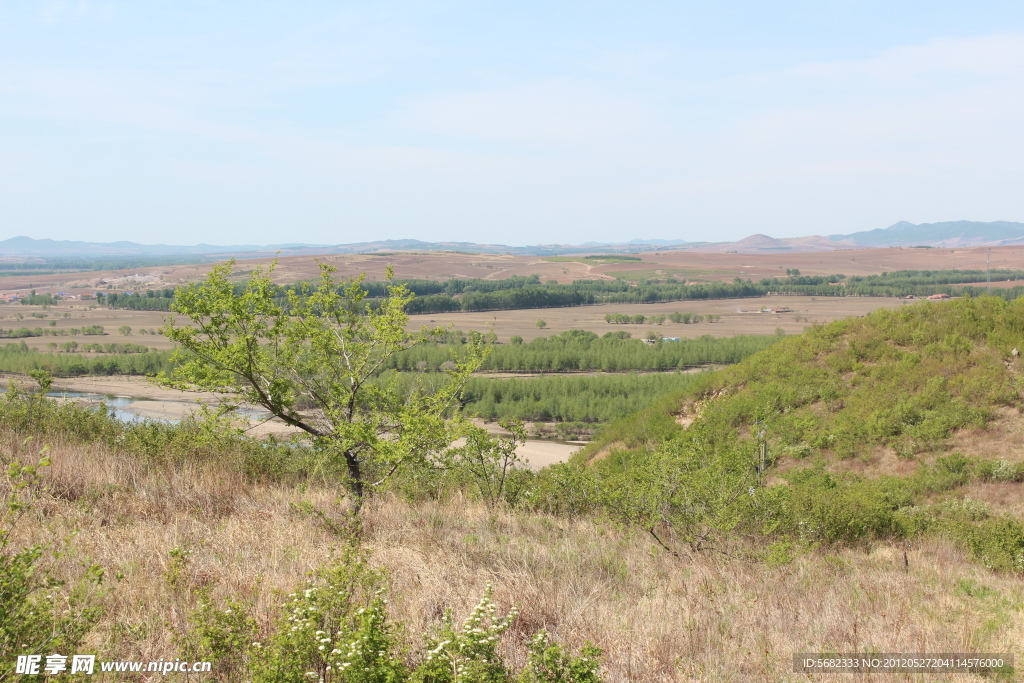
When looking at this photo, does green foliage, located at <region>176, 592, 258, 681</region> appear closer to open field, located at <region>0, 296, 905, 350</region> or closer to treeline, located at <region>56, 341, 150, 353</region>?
open field, located at <region>0, 296, 905, 350</region>

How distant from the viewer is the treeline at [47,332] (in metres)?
87.6

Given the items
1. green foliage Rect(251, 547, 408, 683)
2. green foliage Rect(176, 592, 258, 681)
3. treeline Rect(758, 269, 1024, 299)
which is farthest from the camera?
treeline Rect(758, 269, 1024, 299)

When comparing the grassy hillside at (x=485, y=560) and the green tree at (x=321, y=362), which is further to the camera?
the green tree at (x=321, y=362)

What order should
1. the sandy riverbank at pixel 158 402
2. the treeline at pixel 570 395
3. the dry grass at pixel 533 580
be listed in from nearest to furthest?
the dry grass at pixel 533 580, the sandy riverbank at pixel 158 402, the treeline at pixel 570 395

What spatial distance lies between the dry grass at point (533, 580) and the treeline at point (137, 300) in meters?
129

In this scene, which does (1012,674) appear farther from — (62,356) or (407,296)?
(62,356)

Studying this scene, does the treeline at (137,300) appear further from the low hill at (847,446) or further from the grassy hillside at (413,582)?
the grassy hillside at (413,582)

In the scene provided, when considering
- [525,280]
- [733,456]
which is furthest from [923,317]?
[525,280]

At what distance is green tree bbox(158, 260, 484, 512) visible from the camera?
24.1 ft

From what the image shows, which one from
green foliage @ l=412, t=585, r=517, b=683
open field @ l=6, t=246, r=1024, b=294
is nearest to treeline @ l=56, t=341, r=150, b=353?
open field @ l=6, t=246, r=1024, b=294

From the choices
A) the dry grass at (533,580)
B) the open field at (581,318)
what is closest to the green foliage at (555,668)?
the dry grass at (533,580)

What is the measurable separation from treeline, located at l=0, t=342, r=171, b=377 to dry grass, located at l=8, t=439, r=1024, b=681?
61.9 meters

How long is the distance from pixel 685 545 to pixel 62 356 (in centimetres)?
7556

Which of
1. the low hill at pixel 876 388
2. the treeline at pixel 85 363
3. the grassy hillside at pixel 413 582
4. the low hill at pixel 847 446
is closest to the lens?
the grassy hillside at pixel 413 582
